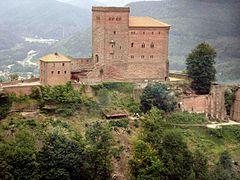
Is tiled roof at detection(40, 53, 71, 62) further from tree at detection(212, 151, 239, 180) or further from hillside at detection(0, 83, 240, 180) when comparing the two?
tree at detection(212, 151, 239, 180)

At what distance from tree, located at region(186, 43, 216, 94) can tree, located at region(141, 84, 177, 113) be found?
17.7 feet

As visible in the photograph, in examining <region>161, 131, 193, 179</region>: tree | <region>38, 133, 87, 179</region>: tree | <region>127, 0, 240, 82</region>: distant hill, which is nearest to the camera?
<region>38, 133, 87, 179</region>: tree

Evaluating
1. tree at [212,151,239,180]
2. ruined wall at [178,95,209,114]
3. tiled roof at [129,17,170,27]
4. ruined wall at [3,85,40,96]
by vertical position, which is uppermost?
tiled roof at [129,17,170,27]

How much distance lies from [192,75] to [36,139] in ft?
62.4

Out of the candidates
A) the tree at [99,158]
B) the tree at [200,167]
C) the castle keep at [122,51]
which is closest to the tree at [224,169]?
the tree at [200,167]

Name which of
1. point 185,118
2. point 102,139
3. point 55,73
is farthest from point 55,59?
point 185,118

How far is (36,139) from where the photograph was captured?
138ft

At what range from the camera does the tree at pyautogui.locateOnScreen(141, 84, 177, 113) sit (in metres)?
48.7

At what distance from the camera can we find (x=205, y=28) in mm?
107000

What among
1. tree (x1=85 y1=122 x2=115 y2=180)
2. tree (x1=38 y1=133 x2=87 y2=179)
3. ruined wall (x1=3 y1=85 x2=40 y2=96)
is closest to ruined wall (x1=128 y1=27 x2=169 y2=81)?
ruined wall (x1=3 y1=85 x2=40 y2=96)

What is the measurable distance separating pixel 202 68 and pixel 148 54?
5.63m

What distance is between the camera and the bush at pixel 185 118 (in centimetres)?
4959

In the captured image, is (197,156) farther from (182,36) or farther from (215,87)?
(182,36)

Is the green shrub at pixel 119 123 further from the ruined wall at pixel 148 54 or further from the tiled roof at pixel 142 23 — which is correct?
the tiled roof at pixel 142 23
